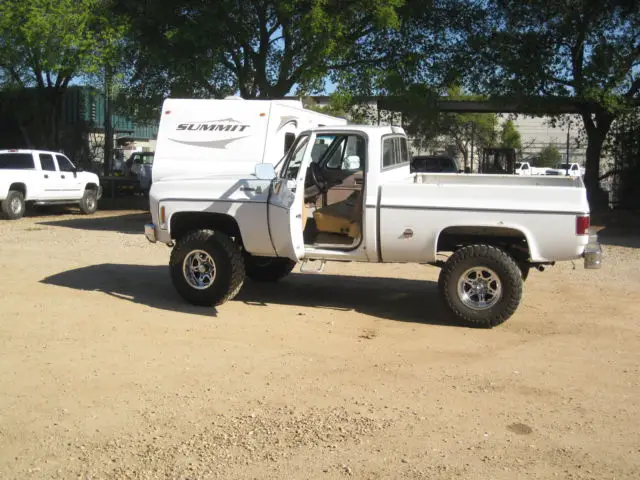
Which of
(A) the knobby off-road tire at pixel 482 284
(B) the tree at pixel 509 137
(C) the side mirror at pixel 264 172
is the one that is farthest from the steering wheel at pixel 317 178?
(B) the tree at pixel 509 137

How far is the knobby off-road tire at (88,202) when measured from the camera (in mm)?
21984

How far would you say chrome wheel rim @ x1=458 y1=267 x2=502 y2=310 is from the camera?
26.6ft

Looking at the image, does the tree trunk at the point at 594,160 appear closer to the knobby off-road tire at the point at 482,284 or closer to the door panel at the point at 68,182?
the door panel at the point at 68,182

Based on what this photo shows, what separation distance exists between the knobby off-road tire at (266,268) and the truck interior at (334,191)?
128cm

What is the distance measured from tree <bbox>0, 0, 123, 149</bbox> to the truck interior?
15.5 meters

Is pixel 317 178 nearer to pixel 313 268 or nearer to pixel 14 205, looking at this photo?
pixel 313 268

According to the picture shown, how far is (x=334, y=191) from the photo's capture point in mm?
9180

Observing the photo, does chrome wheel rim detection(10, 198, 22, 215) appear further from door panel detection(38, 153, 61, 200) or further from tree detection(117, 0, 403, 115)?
tree detection(117, 0, 403, 115)

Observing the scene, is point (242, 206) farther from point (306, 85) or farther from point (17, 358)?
point (306, 85)

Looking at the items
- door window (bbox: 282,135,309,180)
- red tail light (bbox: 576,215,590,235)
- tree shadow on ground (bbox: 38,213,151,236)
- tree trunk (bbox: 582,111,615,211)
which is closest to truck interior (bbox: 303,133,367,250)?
door window (bbox: 282,135,309,180)

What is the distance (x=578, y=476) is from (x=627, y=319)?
14.9 ft

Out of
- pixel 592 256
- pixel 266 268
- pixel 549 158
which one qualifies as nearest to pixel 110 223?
pixel 266 268

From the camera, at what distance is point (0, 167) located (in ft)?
64.9

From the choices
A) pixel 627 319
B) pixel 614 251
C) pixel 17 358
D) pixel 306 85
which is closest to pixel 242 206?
pixel 17 358
